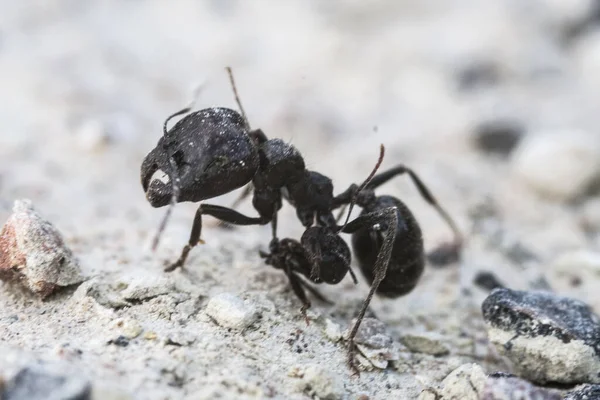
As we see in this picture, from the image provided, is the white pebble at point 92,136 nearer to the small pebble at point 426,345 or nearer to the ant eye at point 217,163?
the ant eye at point 217,163

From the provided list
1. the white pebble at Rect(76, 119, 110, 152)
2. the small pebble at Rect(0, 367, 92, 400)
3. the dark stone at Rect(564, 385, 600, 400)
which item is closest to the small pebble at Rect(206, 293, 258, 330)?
the small pebble at Rect(0, 367, 92, 400)

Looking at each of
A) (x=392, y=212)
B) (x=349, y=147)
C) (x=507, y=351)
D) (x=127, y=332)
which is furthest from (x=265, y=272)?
(x=349, y=147)

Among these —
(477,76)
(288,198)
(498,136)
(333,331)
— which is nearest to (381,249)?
(333,331)

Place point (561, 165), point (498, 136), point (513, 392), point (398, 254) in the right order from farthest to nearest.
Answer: point (498, 136) → point (561, 165) → point (398, 254) → point (513, 392)

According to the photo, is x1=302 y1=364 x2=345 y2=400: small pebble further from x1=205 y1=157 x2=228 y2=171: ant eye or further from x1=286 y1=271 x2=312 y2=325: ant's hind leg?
x1=205 y1=157 x2=228 y2=171: ant eye

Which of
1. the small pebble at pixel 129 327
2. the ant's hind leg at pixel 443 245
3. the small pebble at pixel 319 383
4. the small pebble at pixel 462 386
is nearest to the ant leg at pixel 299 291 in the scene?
the small pebble at pixel 319 383

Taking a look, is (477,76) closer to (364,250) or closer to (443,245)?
(443,245)
